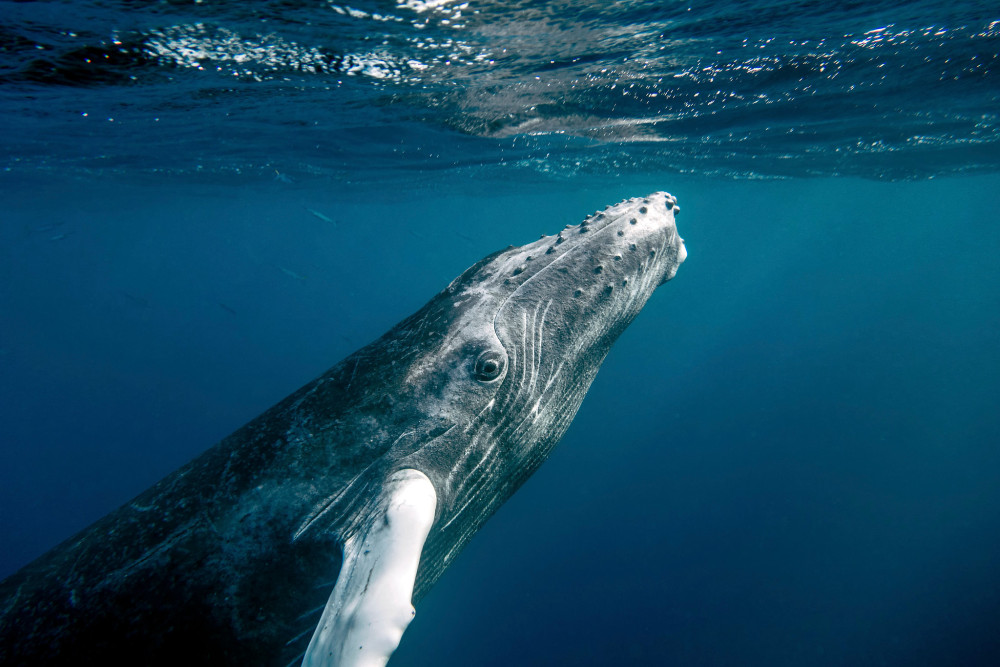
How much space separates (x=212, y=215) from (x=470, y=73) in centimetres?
5196

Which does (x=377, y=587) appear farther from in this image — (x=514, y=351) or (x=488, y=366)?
(x=514, y=351)

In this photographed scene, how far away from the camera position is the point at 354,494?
3.20m

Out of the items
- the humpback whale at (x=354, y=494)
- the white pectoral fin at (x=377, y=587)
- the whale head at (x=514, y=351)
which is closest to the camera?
the white pectoral fin at (x=377, y=587)

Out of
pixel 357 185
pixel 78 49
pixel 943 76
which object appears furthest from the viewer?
pixel 357 185

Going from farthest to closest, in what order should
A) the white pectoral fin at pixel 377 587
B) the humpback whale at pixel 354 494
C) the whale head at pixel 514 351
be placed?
1. the whale head at pixel 514 351
2. the humpback whale at pixel 354 494
3. the white pectoral fin at pixel 377 587

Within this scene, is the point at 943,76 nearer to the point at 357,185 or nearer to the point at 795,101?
the point at 795,101

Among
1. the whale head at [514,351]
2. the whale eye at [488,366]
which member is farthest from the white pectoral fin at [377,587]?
the whale eye at [488,366]

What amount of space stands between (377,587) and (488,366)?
172cm

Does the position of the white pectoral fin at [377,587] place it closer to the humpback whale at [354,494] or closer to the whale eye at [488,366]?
the humpback whale at [354,494]

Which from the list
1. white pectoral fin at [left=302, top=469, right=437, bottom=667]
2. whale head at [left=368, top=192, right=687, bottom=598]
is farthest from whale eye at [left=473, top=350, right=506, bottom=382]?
white pectoral fin at [left=302, top=469, right=437, bottom=667]

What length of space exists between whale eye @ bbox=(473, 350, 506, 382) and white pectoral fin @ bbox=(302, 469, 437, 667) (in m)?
0.94

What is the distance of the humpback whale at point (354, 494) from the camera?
271 cm

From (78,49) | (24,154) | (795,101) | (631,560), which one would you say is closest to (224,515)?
(78,49)

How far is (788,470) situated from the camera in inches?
1305
